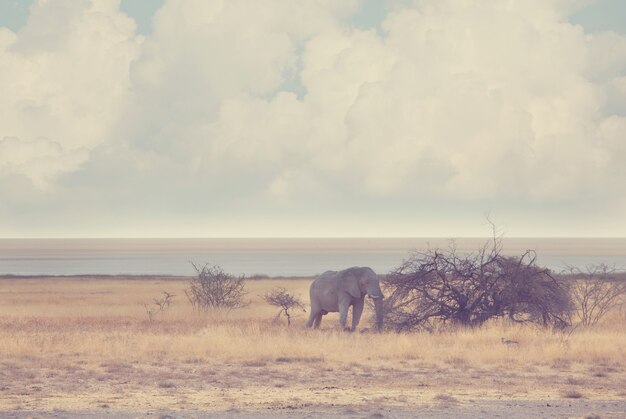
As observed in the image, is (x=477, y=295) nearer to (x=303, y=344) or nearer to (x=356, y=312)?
(x=356, y=312)

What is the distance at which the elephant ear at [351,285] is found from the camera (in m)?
25.8

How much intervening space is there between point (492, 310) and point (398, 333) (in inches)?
126

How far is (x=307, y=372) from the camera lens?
1683 cm

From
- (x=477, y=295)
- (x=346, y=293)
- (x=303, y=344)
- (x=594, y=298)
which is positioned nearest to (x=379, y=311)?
(x=346, y=293)

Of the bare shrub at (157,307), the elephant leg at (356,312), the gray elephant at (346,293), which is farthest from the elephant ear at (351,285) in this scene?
the bare shrub at (157,307)

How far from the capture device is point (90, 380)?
1569 cm

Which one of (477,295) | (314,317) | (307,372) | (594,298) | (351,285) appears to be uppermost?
(351,285)

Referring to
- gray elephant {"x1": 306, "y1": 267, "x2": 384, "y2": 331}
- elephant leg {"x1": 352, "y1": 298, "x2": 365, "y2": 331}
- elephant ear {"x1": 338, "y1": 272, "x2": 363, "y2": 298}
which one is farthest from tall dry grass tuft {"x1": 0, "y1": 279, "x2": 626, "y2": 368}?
elephant ear {"x1": 338, "y1": 272, "x2": 363, "y2": 298}

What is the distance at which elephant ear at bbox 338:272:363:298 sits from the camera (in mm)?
25812

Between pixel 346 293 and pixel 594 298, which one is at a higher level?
pixel 346 293

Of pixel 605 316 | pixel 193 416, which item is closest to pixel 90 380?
pixel 193 416

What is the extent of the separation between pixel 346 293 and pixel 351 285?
0.94 feet

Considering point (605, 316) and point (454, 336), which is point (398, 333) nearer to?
point (454, 336)

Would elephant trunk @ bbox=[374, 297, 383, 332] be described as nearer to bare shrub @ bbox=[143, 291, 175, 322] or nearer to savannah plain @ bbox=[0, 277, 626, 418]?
savannah plain @ bbox=[0, 277, 626, 418]
